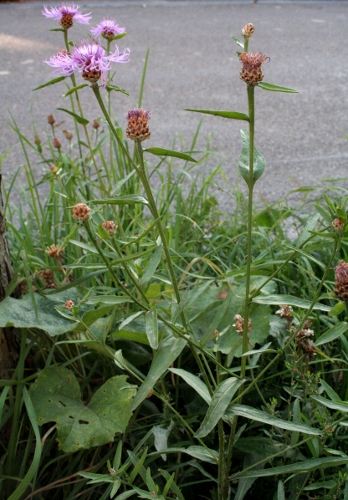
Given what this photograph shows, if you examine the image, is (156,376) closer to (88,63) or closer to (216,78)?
(88,63)

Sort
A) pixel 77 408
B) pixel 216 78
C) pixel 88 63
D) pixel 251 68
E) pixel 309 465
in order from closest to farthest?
pixel 251 68
pixel 88 63
pixel 309 465
pixel 77 408
pixel 216 78

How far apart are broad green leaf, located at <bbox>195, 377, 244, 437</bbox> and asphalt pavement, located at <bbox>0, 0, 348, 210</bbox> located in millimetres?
1487

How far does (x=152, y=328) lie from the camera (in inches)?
43.8

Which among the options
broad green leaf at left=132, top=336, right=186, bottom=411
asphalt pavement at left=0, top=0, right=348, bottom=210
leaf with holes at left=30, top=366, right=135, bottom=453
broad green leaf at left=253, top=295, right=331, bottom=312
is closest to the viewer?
broad green leaf at left=132, top=336, right=186, bottom=411

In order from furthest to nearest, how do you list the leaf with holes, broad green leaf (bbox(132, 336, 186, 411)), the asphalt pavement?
1. the asphalt pavement
2. the leaf with holes
3. broad green leaf (bbox(132, 336, 186, 411))

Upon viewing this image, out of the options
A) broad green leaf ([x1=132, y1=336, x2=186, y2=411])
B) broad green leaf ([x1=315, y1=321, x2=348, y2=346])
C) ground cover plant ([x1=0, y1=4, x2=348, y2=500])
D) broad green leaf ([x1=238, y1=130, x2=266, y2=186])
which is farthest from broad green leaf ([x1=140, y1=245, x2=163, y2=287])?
broad green leaf ([x1=315, y1=321, x2=348, y2=346])

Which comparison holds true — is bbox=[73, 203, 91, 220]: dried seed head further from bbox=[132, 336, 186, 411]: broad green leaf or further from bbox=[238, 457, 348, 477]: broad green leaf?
bbox=[238, 457, 348, 477]: broad green leaf

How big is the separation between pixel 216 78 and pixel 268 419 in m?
4.08

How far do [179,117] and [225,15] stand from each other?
3.42m

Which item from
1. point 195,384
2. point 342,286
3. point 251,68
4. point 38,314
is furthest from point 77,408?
point 251,68

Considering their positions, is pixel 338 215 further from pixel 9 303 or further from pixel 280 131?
pixel 280 131

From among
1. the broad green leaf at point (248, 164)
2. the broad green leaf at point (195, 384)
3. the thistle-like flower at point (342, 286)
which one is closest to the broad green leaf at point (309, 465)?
the broad green leaf at point (195, 384)

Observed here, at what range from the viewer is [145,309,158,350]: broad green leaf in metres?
1.08

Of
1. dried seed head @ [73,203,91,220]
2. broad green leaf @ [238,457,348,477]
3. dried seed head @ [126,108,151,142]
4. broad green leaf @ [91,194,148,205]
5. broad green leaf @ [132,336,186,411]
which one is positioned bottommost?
broad green leaf @ [238,457,348,477]
